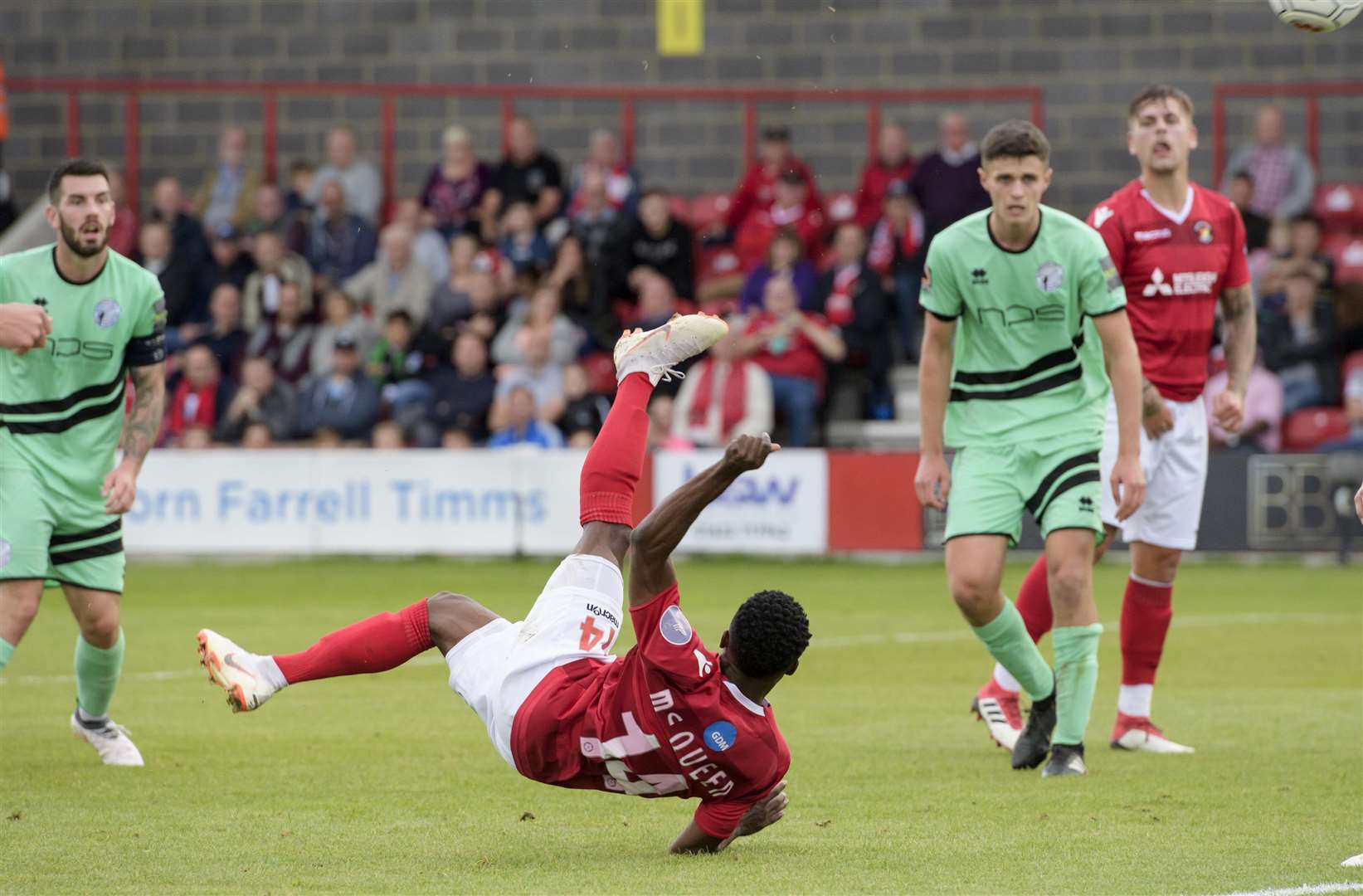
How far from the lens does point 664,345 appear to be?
675 centimetres

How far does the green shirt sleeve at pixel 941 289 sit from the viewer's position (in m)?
7.82

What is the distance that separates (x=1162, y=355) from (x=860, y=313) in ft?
34.7

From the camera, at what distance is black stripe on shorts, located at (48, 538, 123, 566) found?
7660 mm

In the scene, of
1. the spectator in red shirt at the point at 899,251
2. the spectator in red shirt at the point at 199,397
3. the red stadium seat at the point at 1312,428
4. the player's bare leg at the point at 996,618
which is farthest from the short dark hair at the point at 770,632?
the spectator in red shirt at the point at 199,397

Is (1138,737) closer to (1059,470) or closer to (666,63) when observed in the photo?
(1059,470)

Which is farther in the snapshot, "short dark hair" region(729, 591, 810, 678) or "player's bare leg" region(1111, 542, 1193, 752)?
"player's bare leg" region(1111, 542, 1193, 752)

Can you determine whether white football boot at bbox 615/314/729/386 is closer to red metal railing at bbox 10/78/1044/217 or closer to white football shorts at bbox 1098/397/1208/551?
white football shorts at bbox 1098/397/1208/551

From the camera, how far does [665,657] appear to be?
18.7 feet

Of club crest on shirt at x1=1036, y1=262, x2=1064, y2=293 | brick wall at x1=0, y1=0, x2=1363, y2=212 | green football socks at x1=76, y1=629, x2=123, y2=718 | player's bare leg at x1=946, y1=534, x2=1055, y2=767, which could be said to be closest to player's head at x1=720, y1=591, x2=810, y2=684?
player's bare leg at x1=946, y1=534, x2=1055, y2=767

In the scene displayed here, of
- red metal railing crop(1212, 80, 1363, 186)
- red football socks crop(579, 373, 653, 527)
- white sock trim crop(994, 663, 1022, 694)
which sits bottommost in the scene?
white sock trim crop(994, 663, 1022, 694)

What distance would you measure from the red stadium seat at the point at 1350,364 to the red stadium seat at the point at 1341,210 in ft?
7.47

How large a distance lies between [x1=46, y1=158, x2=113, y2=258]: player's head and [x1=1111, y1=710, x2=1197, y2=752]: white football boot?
4639mm

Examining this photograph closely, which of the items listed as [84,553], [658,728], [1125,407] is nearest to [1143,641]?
[1125,407]

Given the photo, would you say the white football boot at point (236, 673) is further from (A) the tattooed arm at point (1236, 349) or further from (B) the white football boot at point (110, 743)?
(A) the tattooed arm at point (1236, 349)
